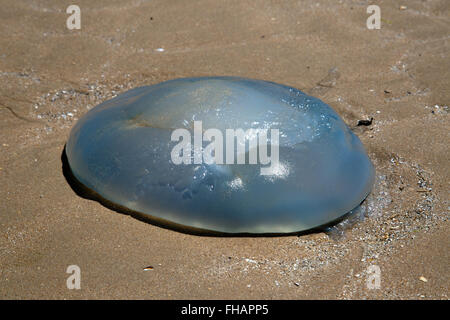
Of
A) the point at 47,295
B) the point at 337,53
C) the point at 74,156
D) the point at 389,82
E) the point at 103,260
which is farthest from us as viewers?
the point at 337,53

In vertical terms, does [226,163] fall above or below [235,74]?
above

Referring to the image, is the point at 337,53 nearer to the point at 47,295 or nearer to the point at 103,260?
the point at 103,260

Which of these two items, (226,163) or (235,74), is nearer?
(226,163)

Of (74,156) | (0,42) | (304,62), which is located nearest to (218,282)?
(74,156)

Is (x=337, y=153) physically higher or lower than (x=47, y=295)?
higher
